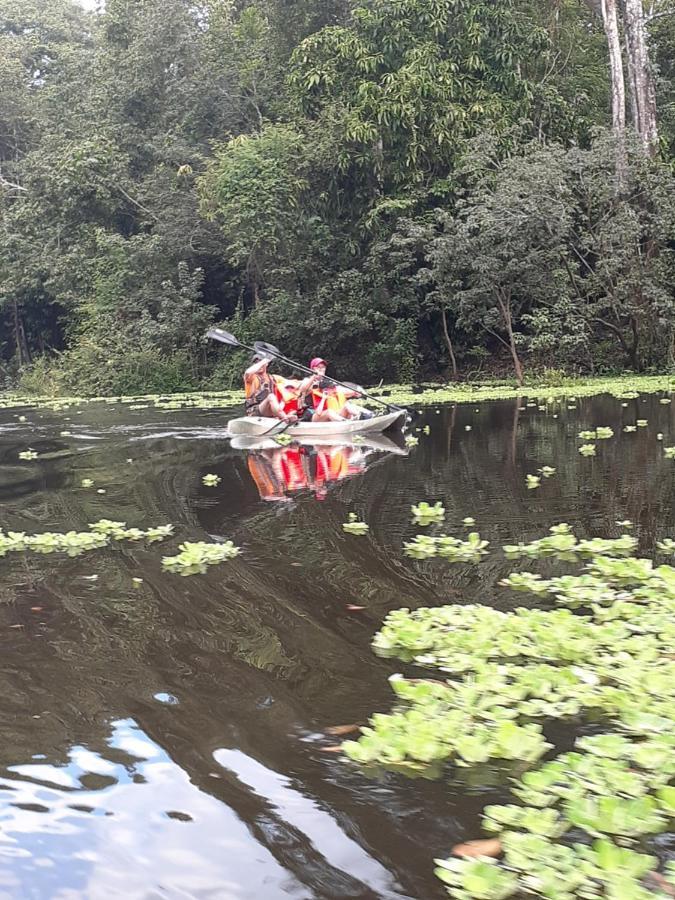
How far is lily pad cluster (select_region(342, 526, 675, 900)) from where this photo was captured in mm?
2441

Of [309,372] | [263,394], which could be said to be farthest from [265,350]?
[309,372]

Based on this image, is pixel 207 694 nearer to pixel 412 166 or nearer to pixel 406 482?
pixel 406 482

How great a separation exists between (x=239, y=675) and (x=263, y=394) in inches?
437

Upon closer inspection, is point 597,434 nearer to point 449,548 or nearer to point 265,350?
point 265,350

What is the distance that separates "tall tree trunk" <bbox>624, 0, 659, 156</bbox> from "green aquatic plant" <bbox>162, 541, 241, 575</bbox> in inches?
811

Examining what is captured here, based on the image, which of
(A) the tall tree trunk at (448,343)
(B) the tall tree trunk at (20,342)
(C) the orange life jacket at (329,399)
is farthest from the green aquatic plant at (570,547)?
(B) the tall tree trunk at (20,342)

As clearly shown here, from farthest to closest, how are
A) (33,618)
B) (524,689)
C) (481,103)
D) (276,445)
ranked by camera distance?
(481,103)
(276,445)
(33,618)
(524,689)

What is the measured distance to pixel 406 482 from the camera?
30.5 ft

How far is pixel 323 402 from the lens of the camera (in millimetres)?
14430

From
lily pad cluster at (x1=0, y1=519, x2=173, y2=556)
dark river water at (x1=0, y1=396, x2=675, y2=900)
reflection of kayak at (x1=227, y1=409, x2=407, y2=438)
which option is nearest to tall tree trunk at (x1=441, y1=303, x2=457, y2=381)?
reflection of kayak at (x1=227, y1=409, x2=407, y2=438)

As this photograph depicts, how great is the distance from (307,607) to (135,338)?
26.6 m

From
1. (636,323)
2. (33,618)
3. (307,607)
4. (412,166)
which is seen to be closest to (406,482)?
(307,607)

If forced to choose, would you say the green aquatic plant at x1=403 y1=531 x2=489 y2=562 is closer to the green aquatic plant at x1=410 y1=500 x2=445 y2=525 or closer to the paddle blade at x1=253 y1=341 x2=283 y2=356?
the green aquatic plant at x1=410 y1=500 x2=445 y2=525

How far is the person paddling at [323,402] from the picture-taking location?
1433cm
